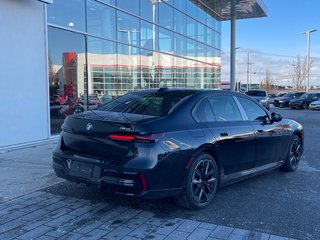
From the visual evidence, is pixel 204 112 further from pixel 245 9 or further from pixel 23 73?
pixel 245 9

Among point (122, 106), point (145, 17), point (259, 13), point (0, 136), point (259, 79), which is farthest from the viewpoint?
point (259, 79)

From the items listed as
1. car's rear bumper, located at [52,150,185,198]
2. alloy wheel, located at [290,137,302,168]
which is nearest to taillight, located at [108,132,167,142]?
car's rear bumper, located at [52,150,185,198]

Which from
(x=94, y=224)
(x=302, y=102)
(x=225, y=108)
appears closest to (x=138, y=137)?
(x=94, y=224)

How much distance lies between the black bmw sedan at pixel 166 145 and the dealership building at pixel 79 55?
4.37 m

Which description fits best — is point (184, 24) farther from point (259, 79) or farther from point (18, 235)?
point (259, 79)

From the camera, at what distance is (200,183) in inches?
181

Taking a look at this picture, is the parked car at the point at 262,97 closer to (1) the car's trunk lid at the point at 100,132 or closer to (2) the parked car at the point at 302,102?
(2) the parked car at the point at 302,102

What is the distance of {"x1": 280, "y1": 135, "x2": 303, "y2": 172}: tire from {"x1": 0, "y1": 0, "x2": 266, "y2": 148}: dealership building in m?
6.12

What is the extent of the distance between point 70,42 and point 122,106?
21.0 feet

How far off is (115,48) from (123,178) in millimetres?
9705

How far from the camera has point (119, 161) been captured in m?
4.06

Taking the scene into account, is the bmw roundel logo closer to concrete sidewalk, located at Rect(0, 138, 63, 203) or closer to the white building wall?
concrete sidewalk, located at Rect(0, 138, 63, 203)

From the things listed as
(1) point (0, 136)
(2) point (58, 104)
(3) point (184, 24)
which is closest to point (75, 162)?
(1) point (0, 136)

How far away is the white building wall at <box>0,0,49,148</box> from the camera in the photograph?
27.0 ft
